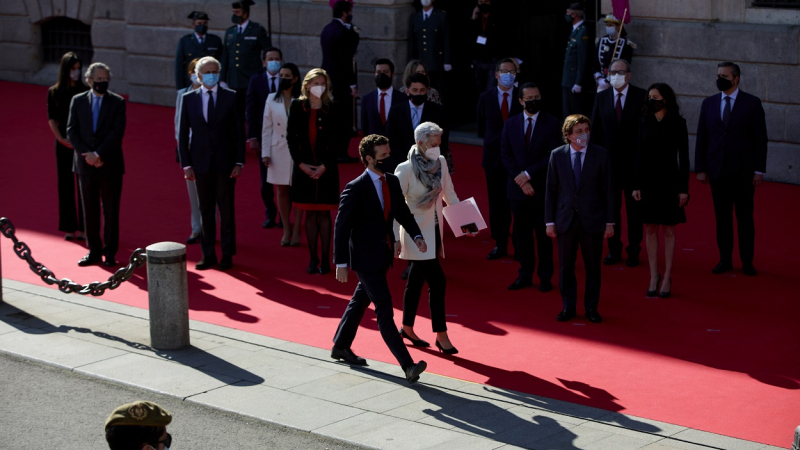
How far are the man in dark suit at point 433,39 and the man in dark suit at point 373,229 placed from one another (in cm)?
992

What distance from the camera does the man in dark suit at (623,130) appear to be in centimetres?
1184

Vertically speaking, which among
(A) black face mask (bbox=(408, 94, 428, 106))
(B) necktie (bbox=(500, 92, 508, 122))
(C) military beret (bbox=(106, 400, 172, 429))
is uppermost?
(A) black face mask (bbox=(408, 94, 428, 106))

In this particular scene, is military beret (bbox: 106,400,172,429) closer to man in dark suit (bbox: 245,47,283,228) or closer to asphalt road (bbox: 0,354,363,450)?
asphalt road (bbox: 0,354,363,450)

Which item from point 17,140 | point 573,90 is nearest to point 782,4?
point 573,90

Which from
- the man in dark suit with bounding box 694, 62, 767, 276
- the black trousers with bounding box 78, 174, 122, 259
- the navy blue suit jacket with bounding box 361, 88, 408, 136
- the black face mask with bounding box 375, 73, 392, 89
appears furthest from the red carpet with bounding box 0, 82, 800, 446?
the black face mask with bounding box 375, 73, 392, 89

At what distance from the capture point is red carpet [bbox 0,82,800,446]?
8383 millimetres

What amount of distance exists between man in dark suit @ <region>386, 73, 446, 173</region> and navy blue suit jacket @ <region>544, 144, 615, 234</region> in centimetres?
196

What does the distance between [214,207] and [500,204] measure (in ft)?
9.93

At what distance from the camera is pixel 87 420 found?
7.96 metres

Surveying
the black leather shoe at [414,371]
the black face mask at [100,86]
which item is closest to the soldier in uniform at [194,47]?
the black face mask at [100,86]

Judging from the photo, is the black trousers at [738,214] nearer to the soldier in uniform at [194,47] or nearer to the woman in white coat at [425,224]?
the woman in white coat at [425,224]

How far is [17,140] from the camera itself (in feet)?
63.7

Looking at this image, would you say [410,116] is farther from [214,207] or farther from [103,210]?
[103,210]

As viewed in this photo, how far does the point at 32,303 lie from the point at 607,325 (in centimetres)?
533
